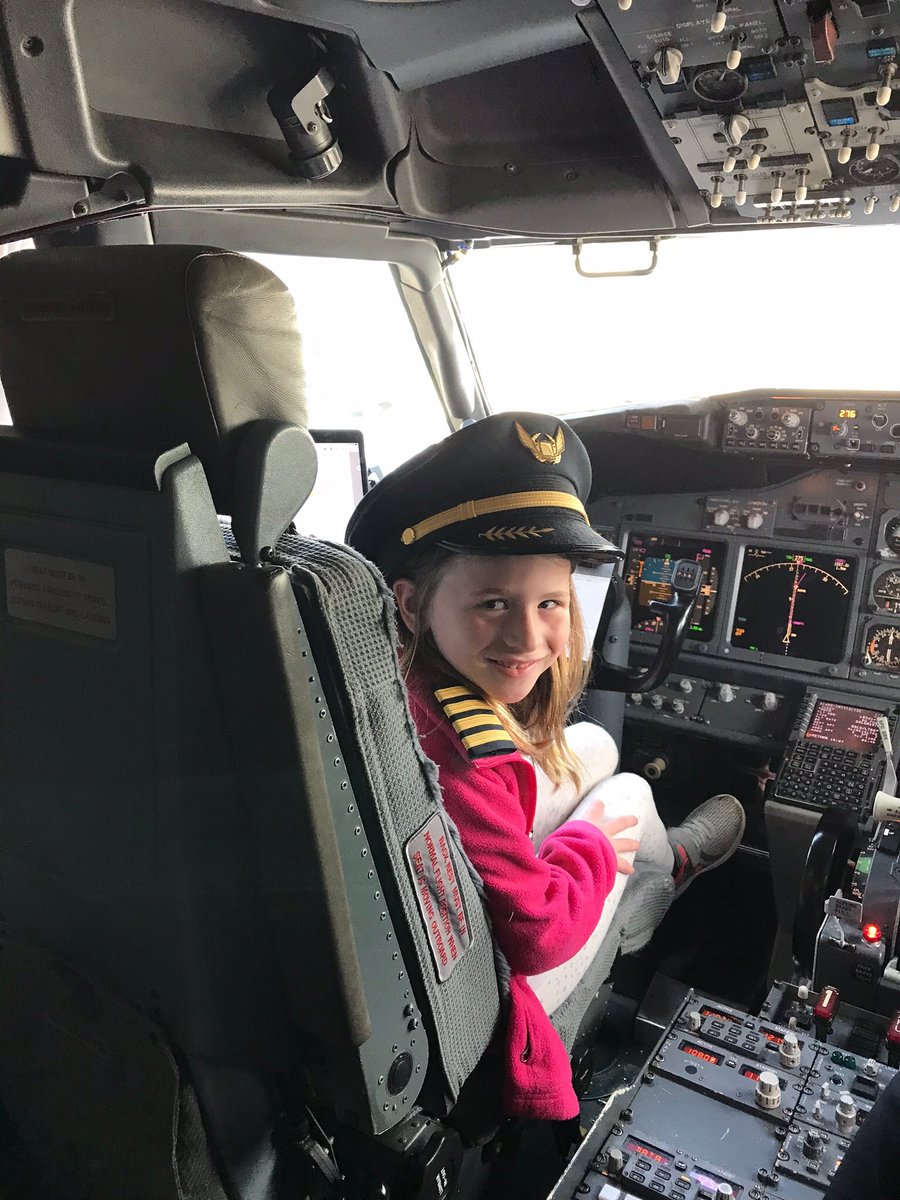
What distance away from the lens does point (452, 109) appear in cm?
227

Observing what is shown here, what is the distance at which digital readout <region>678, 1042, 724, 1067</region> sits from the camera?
61.4 inches

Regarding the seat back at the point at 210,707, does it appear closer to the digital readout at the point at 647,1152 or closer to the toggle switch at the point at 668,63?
the digital readout at the point at 647,1152

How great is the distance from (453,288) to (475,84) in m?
0.90

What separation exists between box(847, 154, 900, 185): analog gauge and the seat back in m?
1.55

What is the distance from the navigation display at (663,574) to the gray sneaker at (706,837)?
59cm

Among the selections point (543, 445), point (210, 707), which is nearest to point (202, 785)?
point (210, 707)

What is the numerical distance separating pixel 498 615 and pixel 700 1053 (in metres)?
0.87

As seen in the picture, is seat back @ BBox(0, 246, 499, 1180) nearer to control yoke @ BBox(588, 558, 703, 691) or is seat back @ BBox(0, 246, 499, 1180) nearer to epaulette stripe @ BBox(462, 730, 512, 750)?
epaulette stripe @ BBox(462, 730, 512, 750)

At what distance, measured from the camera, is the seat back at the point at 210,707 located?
35.0 inches

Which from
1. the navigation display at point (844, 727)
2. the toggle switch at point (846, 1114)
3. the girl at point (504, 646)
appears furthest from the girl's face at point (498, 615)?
the navigation display at point (844, 727)

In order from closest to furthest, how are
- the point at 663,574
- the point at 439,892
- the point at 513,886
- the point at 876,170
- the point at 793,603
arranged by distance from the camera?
the point at 439,892 → the point at 513,886 → the point at 876,170 → the point at 793,603 → the point at 663,574

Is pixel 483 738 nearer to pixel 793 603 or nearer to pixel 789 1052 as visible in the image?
pixel 789 1052

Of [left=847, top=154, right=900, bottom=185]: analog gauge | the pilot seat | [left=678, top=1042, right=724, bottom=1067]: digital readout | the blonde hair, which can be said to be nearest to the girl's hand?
the blonde hair

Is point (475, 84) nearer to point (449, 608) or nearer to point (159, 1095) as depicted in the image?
point (449, 608)
